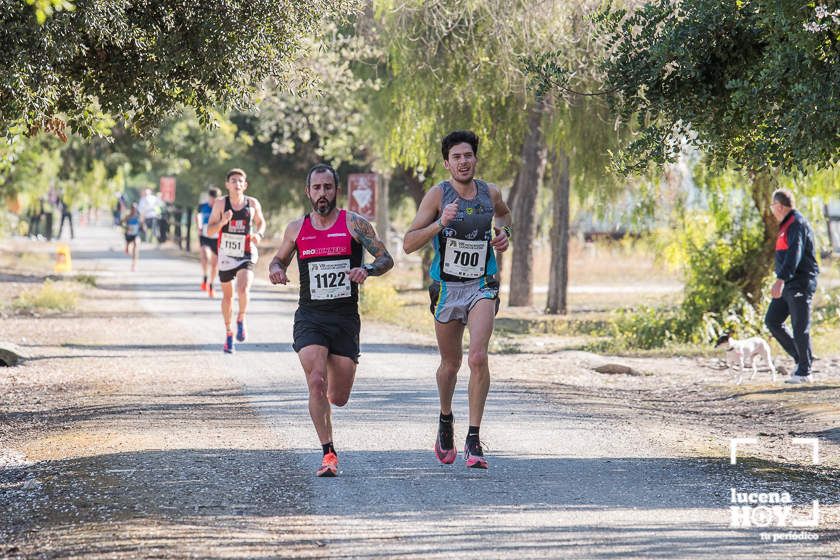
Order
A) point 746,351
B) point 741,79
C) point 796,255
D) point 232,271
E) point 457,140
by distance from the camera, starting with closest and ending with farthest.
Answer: point 457,140 → point 741,79 → point 796,255 → point 746,351 → point 232,271

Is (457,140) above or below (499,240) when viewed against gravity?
above

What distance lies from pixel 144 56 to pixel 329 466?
3.93 m

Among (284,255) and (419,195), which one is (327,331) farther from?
(419,195)

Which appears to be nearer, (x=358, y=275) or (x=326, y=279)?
(x=358, y=275)

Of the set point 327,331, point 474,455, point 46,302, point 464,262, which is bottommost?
point 474,455

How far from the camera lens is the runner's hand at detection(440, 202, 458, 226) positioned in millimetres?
7762

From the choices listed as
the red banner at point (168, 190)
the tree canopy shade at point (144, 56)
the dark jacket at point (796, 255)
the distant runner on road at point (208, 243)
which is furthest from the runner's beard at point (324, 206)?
the red banner at point (168, 190)

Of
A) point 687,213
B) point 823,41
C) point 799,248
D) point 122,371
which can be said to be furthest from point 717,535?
point 687,213

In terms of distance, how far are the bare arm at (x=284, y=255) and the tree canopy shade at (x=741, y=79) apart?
9.57 ft

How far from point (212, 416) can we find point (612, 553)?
518 cm

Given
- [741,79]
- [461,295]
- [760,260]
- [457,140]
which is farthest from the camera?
[760,260]

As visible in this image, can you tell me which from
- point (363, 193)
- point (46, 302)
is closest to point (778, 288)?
point (363, 193)

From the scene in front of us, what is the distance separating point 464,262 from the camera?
807 cm

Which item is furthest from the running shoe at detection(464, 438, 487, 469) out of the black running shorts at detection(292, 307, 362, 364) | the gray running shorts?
the black running shorts at detection(292, 307, 362, 364)
